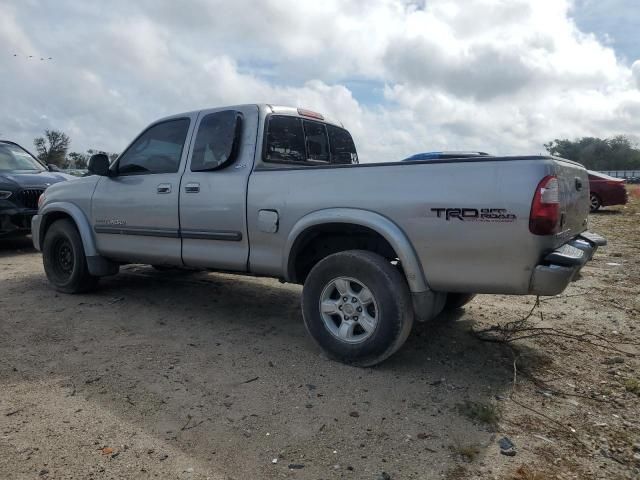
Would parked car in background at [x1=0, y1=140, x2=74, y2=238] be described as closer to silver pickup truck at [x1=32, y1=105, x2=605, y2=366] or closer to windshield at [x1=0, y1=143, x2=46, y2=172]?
windshield at [x1=0, y1=143, x2=46, y2=172]

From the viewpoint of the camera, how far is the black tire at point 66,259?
550cm

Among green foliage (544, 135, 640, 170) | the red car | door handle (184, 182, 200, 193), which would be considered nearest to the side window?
door handle (184, 182, 200, 193)

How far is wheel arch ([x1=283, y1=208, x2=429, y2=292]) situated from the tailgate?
0.93m

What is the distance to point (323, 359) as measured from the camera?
3773 mm

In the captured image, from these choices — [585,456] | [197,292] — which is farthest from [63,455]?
[197,292]

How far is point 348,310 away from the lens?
12.0ft

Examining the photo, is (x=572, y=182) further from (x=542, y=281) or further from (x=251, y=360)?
(x=251, y=360)

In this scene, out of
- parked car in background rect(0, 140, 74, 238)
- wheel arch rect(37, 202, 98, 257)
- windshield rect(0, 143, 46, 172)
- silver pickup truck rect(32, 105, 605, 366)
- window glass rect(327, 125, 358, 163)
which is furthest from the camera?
windshield rect(0, 143, 46, 172)

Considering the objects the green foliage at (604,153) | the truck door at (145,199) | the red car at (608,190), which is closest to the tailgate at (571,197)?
the truck door at (145,199)

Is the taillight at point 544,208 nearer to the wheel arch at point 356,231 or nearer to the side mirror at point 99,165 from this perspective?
the wheel arch at point 356,231

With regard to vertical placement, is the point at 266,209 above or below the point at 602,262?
above

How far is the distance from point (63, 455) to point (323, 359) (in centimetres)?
180

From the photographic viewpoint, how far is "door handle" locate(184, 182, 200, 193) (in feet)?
14.7

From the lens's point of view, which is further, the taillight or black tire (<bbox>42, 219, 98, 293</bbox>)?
black tire (<bbox>42, 219, 98, 293</bbox>)
